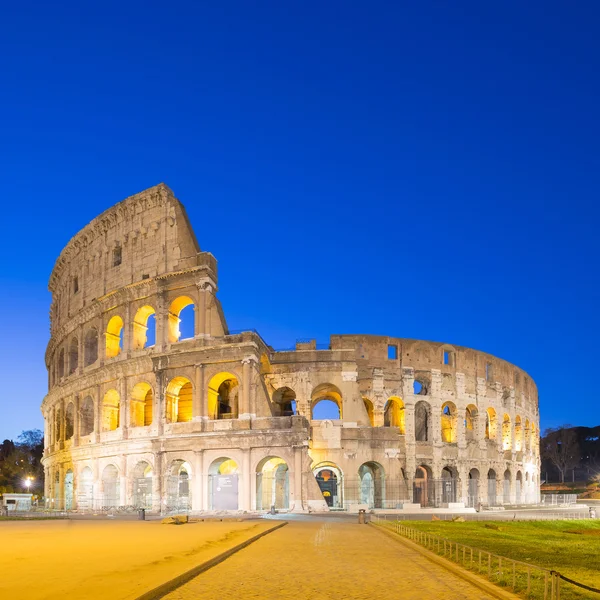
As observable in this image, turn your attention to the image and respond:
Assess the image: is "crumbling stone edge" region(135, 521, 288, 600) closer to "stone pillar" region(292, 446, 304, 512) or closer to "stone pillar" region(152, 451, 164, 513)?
"stone pillar" region(292, 446, 304, 512)

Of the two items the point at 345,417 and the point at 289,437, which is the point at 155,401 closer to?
the point at 289,437

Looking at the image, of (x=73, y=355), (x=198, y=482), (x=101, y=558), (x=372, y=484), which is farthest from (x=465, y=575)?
(x=73, y=355)

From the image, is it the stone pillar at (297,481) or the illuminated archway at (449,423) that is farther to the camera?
the illuminated archway at (449,423)

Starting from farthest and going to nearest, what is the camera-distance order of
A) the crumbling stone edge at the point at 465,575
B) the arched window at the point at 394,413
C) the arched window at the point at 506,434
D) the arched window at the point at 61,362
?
1. the arched window at the point at 506,434
2. the arched window at the point at 61,362
3. the arched window at the point at 394,413
4. the crumbling stone edge at the point at 465,575

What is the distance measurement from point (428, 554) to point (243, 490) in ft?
72.2

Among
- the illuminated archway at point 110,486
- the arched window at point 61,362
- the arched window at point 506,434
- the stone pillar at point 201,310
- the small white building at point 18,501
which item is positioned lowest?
the small white building at point 18,501

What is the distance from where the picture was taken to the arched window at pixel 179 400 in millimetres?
38688

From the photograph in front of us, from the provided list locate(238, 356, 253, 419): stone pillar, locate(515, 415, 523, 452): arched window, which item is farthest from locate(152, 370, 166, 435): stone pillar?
locate(515, 415, 523, 452): arched window

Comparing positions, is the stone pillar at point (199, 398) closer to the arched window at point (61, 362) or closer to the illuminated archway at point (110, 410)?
the illuminated archway at point (110, 410)

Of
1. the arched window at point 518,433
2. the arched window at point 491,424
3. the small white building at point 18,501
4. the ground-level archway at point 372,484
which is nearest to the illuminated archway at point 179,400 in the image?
the ground-level archway at point 372,484

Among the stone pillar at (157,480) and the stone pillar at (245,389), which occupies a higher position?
the stone pillar at (245,389)

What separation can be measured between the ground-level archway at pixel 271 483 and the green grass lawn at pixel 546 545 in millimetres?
12390

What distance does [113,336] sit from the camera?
1706 inches

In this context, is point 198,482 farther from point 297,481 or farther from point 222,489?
point 297,481
